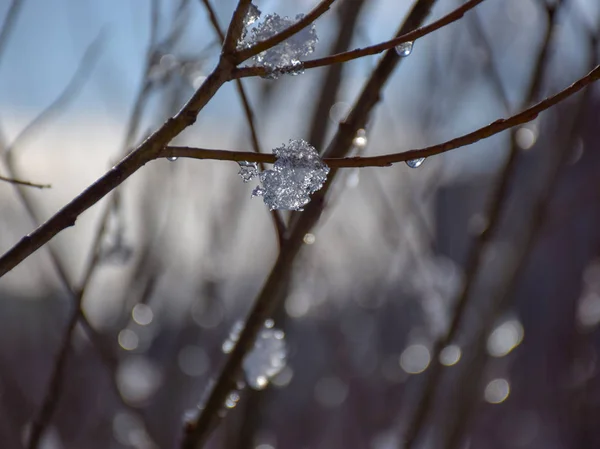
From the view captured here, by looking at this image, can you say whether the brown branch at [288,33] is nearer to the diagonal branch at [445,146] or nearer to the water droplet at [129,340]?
the diagonal branch at [445,146]

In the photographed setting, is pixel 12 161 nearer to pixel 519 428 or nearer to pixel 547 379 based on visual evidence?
pixel 547 379

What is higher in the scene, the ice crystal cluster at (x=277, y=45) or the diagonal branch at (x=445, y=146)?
the ice crystal cluster at (x=277, y=45)

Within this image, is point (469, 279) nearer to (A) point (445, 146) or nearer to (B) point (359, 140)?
(B) point (359, 140)

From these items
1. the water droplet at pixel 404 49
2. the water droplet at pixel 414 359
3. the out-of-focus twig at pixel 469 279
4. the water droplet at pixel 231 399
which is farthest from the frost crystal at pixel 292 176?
the water droplet at pixel 414 359

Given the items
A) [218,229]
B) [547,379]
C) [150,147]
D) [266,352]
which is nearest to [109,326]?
[218,229]

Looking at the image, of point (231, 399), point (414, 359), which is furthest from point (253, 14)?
point (414, 359)

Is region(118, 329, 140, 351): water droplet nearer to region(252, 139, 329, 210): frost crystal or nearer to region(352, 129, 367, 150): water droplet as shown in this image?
region(352, 129, 367, 150): water droplet

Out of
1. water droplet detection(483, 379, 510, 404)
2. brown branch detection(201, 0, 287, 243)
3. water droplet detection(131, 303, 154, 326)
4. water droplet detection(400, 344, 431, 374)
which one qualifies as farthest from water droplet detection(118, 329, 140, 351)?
water droplet detection(483, 379, 510, 404)
